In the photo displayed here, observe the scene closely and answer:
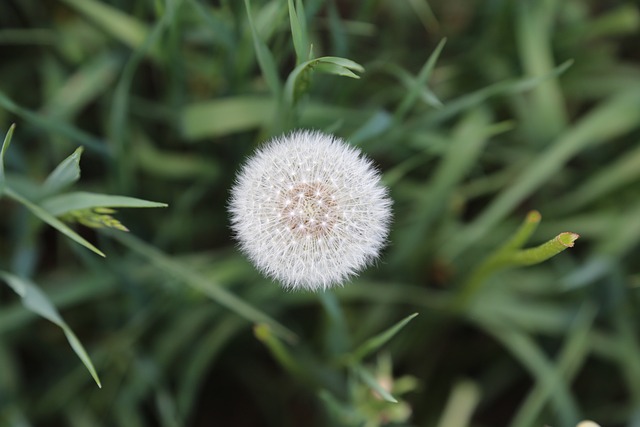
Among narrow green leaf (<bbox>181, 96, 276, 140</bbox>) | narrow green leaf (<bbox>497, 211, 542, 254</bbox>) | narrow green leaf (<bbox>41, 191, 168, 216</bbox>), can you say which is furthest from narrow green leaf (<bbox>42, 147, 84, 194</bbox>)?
narrow green leaf (<bbox>497, 211, 542, 254</bbox>)

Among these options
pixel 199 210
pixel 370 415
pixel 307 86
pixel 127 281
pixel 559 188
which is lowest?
pixel 370 415

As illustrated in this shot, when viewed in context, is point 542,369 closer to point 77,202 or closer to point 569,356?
point 569,356

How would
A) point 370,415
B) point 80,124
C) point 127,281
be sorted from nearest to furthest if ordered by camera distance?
point 370,415
point 127,281
point 80,124

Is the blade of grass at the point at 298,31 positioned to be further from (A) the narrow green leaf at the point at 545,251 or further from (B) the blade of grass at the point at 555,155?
(B) the blade of grass at the point at 555,155

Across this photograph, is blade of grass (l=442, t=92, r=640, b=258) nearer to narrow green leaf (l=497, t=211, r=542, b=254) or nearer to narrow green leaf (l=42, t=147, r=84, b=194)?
narrow green leaf (l=497, t=211, r=542, b=254)

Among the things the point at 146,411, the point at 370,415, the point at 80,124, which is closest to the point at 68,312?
the point at 146,411

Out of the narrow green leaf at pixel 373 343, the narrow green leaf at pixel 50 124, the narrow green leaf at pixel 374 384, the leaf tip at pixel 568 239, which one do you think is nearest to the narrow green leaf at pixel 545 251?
the leaf tip at pixel 568 239

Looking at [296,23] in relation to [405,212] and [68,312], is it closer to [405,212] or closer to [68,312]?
[405,212]
